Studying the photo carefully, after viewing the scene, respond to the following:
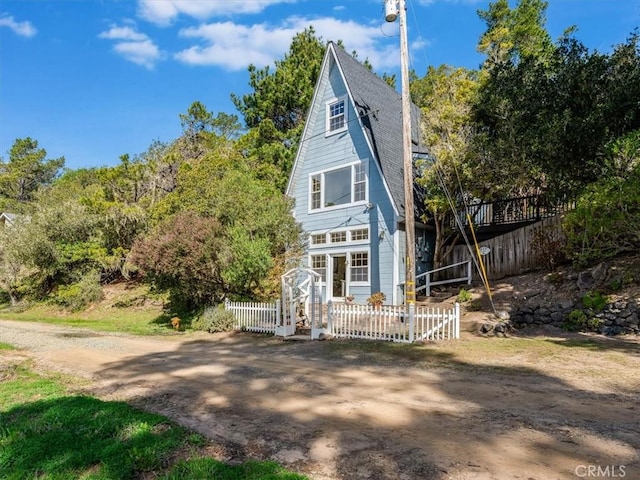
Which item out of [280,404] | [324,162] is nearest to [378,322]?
[280,404]

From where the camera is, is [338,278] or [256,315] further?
[338,278]

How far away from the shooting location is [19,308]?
2177cm

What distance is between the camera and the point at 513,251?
15.1 meters

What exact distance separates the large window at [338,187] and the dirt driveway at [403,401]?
27.7ft

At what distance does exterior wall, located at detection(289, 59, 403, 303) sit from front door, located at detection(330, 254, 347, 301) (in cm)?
10

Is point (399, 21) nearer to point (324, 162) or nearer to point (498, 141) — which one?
point (498, 141)

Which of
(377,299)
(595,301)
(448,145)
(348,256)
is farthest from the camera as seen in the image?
(348,256)

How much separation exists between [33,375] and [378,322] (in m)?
7.78

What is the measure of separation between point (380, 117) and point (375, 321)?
1053 cm

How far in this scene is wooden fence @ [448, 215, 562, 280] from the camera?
1441 centimetres

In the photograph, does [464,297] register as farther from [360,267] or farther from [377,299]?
[360,267]

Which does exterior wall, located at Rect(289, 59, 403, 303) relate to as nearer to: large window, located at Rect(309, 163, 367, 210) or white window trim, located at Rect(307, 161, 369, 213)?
white window trim, located at Rect(307, 161, 369, 213)

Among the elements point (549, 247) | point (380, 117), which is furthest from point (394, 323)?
point (380, 117)

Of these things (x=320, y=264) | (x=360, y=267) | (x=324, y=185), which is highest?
(x=324, y=185)
